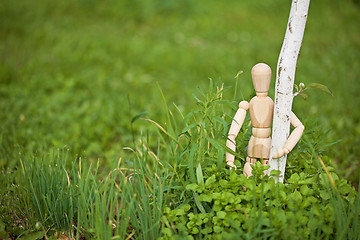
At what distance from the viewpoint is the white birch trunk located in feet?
5.64

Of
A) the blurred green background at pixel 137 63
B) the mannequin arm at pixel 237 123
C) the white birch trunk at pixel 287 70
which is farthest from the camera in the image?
the blurred green background at pixel 137 63

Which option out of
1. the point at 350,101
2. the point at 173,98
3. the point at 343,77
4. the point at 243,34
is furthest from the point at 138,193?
the point at 243,34

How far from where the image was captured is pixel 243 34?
6871 mm

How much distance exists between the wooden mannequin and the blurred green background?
277mm

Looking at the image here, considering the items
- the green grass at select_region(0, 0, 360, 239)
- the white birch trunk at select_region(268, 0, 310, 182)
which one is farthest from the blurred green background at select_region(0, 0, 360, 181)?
the white birch trunk at select_region(268, 0, 310, 182)

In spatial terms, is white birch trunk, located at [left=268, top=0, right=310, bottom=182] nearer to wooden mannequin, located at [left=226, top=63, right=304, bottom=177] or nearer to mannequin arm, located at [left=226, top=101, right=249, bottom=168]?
wooden mannequin, located at [left=226, top=63, right=304, bottom=177]

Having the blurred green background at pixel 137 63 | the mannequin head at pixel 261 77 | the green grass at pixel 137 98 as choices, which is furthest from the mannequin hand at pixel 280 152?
the blurred green background at pixel 137 63

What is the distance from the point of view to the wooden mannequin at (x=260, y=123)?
182 cm

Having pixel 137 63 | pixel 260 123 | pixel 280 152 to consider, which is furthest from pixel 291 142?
pixel 137 63

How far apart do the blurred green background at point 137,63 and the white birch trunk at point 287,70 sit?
386 mm

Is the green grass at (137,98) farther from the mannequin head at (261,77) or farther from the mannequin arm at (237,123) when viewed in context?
the mannequin head at (261,77)

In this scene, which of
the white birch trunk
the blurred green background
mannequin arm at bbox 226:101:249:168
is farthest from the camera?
the blurred green background

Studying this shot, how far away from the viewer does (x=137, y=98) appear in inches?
170

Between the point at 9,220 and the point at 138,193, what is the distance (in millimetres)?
723
